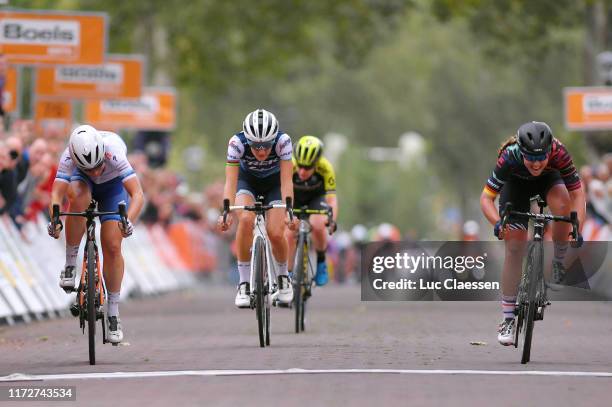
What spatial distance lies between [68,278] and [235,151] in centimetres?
218

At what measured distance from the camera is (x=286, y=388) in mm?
→ 12039

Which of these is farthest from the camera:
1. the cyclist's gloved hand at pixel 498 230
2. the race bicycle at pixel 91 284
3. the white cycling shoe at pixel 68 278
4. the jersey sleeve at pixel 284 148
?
the jersey sleeve at pixel 284 148

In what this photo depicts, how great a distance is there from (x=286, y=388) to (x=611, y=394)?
6.73 ft

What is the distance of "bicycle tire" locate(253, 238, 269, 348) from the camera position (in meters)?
16.1

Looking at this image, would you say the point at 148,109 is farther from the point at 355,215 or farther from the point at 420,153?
the point at 420,153

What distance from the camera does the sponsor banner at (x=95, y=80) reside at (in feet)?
99.9

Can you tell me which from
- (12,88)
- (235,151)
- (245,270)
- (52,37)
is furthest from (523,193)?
(12,88)

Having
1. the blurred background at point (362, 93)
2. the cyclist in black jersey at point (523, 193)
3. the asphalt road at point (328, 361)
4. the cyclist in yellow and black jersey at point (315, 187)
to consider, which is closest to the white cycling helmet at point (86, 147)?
the asphalt road at point (328, 361)

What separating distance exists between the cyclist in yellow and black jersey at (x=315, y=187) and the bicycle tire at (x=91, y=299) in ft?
15.7

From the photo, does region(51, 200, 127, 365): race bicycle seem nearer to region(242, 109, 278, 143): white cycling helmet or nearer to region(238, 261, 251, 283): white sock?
region(242, 109, 278, 143): white cycling helmet

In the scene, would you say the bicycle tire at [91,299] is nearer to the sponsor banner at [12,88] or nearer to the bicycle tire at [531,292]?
the bicycle tire at [531,292]

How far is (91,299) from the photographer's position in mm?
14500

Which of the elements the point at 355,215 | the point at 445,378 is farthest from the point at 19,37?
the point at 355,215

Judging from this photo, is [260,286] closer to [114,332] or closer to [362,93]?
[114,332]
